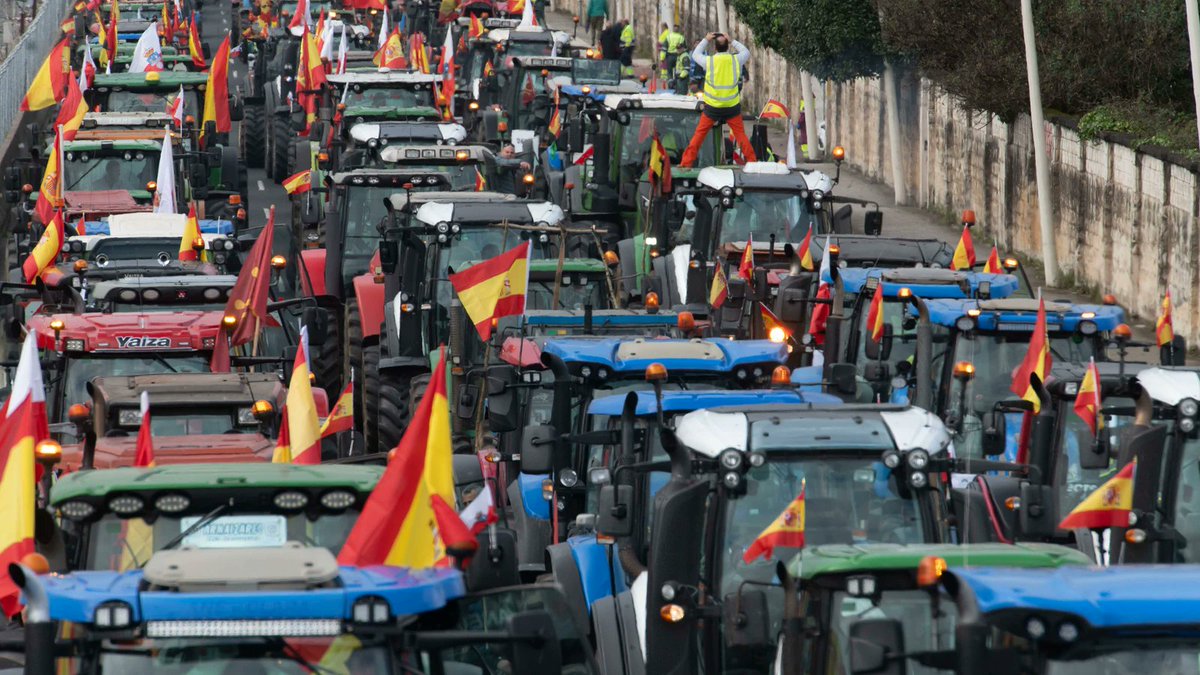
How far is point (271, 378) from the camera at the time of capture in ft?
53.8

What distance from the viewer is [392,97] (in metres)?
36.7

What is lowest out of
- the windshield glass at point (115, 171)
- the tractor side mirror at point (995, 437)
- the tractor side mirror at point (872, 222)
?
the tractor side mirror at point (995, 437)

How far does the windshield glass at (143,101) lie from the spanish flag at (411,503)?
27.0 meters

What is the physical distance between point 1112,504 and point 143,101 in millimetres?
27008

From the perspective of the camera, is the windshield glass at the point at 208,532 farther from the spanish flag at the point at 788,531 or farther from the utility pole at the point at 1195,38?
the utility pole at the point at 1195,38

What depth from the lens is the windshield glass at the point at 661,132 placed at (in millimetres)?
29828

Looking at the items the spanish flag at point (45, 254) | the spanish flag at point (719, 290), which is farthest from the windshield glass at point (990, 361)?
the spanish flag at point (45, 254)

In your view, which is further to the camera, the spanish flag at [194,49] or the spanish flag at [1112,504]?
the spanish flag at [194,49]

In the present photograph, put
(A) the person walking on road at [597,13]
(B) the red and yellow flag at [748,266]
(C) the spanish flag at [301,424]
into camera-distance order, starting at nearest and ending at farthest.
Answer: (C) the spanish flag at [301,424] < (B) the red and yellow flag at [748,266] < (A) the person walking on road at [597,13]

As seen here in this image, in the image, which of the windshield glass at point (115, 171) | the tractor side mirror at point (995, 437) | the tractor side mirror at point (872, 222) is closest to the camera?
the tractor side mirror at point (995, 437)

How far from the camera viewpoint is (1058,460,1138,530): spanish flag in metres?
11.9

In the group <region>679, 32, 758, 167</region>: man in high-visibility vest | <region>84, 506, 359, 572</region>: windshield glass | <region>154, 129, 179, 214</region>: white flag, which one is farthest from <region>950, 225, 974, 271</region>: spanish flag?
<region>84, 506, 359, 572</region>: windshield glass

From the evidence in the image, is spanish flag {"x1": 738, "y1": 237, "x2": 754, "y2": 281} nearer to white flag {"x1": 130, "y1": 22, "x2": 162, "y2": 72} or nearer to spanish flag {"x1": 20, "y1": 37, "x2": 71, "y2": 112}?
spanish flag {"x1": 20, "y1": 37, "x2": 71, "y2": 112}

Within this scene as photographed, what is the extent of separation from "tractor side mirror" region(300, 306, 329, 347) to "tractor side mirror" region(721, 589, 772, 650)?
10.3 meters
